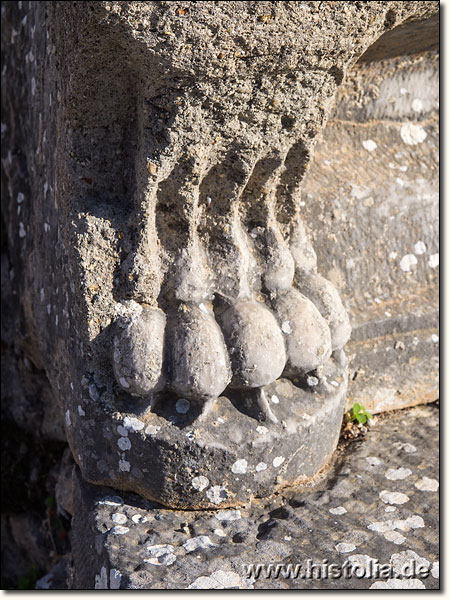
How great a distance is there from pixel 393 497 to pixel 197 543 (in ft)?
1.25

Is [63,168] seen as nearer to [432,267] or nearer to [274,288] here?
[274,288]

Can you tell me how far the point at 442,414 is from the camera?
4.76 ft

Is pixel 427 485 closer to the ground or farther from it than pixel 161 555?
farther from it

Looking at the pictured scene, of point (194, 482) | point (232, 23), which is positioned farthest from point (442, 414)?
point (232, 23)

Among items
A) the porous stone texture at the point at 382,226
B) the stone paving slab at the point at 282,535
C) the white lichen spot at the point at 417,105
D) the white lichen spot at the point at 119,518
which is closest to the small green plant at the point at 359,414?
the porous stone texture at the point at 382,226

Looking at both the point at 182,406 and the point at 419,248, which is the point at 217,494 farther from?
the point at 419,248

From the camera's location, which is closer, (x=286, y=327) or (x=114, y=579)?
(x=114, y=579)

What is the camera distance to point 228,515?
52.0 inches

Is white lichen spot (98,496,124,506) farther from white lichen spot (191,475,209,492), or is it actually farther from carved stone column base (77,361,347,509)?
white lichen spot (191,475,209,492)

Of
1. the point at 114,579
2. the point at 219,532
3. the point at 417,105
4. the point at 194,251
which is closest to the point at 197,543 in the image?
the point at 219,532

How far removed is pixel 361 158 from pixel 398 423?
0.60m

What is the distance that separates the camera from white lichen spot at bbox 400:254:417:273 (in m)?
1.71

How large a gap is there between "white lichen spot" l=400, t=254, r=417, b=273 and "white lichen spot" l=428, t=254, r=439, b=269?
0.13ft

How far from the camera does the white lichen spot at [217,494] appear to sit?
4.26 feet
